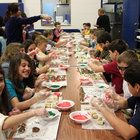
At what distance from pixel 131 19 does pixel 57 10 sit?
316cm

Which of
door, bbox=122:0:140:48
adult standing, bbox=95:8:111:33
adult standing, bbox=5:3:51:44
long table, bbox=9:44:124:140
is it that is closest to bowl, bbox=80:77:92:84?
long table, bbox=9:44:124:140

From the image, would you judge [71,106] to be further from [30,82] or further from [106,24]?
[106,24]

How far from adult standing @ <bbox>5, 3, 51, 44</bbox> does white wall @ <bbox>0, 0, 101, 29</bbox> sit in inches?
193

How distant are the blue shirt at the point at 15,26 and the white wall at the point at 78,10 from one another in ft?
16.0

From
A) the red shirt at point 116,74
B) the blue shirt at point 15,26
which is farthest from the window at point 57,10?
the red shirt at point 116,74

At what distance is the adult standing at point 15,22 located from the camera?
178 inches

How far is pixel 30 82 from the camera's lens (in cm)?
281

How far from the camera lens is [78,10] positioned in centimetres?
958

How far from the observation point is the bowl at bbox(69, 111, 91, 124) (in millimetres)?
1854

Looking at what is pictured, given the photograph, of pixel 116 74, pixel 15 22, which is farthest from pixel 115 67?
pixel 15 22

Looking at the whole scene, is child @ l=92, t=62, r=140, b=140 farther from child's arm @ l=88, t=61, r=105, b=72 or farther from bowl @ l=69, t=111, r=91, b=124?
child's arm @ l=88, t=61, r=105, b=72

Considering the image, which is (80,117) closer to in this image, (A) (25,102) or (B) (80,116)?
(B) (80,116)

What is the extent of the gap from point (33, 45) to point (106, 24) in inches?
177

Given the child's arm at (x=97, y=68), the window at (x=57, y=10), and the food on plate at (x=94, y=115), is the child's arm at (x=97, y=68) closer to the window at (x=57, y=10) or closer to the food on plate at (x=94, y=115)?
the food on plate at (x=94, y=115)
